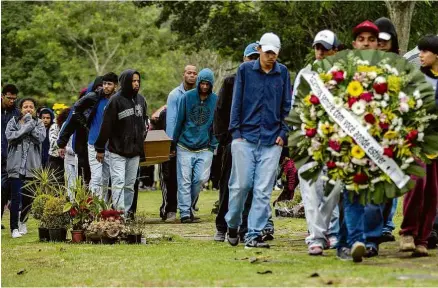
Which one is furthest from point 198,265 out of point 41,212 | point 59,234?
point 41,212

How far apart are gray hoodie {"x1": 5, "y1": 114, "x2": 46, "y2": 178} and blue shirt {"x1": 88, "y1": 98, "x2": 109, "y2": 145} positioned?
816mm

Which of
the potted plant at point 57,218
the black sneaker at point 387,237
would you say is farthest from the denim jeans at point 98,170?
the black sneaker at point 387,237

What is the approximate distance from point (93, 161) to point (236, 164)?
489cm

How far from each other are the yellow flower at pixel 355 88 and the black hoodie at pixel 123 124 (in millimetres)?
6191

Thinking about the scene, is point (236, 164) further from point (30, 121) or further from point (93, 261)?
point (30, 121)

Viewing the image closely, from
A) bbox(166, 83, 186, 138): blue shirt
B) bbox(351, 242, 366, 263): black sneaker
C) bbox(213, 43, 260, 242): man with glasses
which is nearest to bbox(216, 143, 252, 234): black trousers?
bbox(213, 43, 260, 242): man with glasses

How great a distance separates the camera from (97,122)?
1831 cm

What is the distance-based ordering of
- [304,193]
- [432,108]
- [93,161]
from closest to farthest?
[432,108], [304,193], [93,161]

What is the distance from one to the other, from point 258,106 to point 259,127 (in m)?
0.24

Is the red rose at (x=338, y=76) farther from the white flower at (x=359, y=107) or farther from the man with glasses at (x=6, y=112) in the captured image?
the man with glasses at (x=6, y=112)

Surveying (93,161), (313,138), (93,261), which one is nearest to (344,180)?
(313,138)

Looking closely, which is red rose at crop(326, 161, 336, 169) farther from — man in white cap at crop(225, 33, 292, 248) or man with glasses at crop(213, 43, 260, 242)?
man with glasses at crop(213, 43, 260, 242)

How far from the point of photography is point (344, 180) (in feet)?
38.8

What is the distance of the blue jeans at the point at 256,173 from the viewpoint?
13484 millimetres
